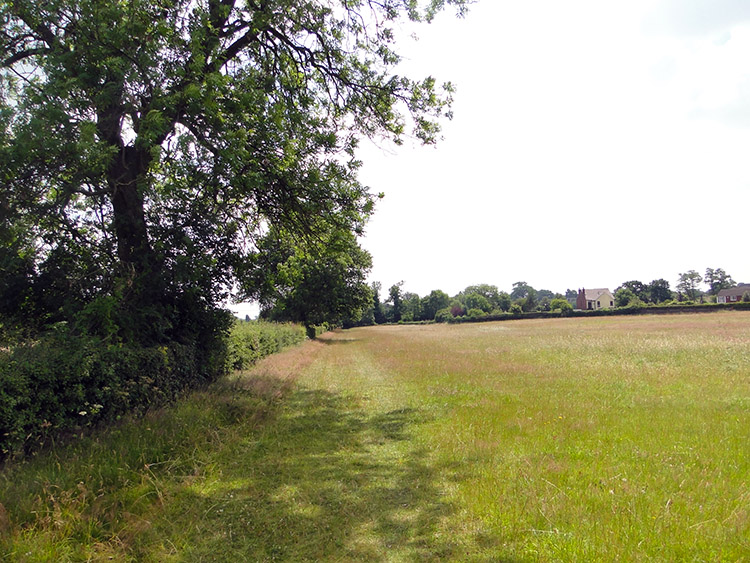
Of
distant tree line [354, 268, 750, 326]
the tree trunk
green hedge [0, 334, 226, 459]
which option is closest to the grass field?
green hedge [0, 334, 226, 459]

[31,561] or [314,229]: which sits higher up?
[314,229]

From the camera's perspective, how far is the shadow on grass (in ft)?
12.2

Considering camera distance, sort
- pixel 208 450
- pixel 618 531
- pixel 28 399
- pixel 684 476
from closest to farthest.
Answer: pixel 618 531
pixel 684 476
pixel 28 399
pixel 208 450

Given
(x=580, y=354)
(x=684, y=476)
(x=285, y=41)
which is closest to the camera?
(x=684, y=476)

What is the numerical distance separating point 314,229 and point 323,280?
3094cm

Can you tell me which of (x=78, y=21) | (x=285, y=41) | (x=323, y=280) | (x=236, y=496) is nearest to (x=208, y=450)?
(x=236, y=496)

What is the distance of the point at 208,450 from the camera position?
6.36 meters

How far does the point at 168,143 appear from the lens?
31.3 feet

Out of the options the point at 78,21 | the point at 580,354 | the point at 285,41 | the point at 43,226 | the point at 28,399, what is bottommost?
the point at 580,354

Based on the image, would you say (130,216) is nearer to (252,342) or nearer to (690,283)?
(252,342)

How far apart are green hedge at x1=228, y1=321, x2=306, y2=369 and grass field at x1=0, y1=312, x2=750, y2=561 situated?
5621 millimetres

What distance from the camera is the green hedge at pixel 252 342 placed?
14695 millimetres

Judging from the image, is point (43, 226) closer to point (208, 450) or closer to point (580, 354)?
point (208, 450)

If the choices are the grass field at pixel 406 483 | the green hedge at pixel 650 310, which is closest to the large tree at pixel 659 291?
the green hedge at pixel 650 310
